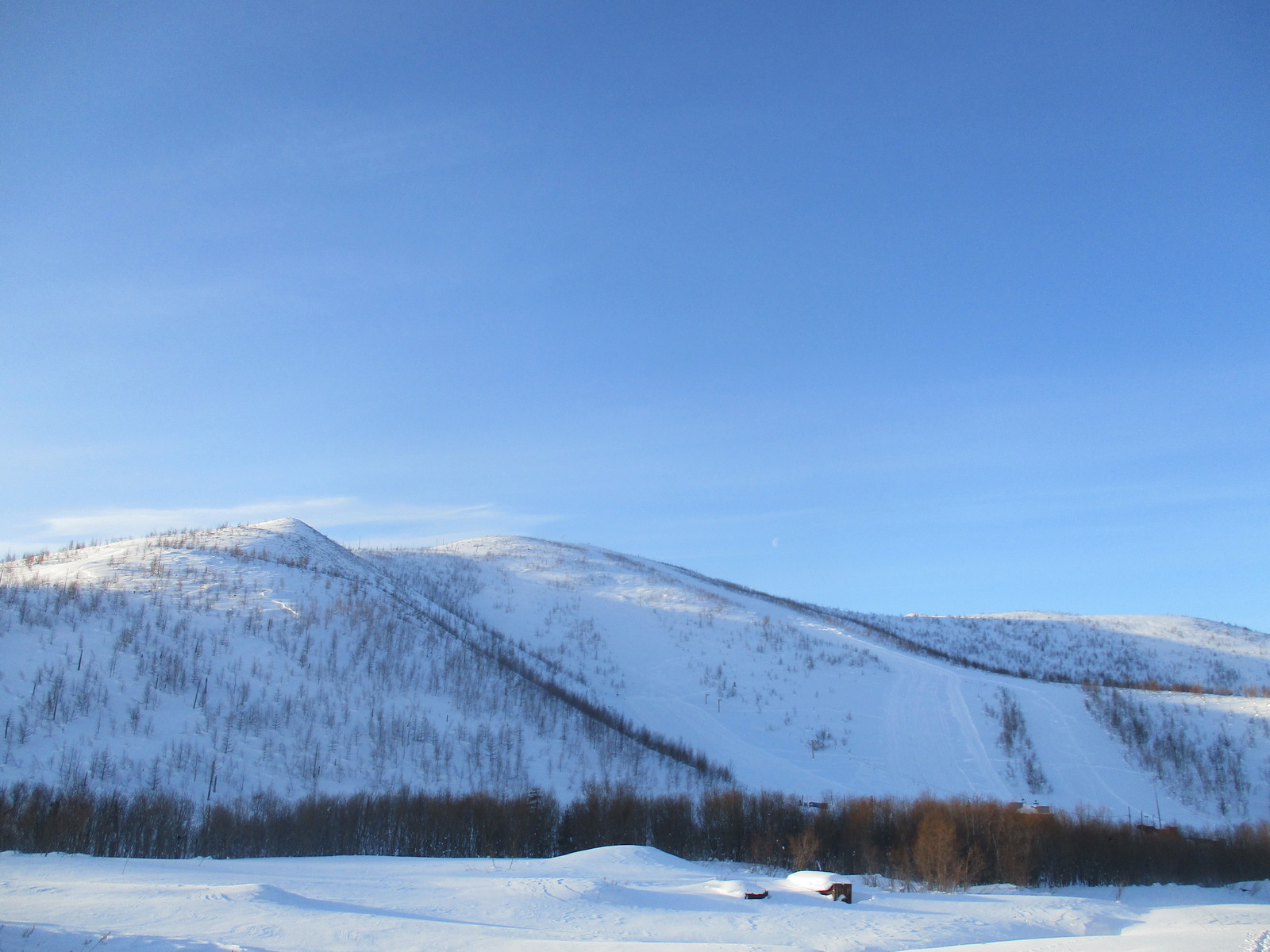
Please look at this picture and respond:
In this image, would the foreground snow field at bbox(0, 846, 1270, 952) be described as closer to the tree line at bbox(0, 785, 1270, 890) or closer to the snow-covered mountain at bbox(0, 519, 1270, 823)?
the tree line at bbox(0, 785, 1270, 890)

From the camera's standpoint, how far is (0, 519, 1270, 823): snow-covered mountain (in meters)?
18.6

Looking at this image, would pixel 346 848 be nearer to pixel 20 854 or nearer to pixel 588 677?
pixel 20 854

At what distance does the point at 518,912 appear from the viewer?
935 cm

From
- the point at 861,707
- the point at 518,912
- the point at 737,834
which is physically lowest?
the point at 737,834

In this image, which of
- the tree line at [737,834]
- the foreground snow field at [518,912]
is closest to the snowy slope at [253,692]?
the tree line at [737,834]

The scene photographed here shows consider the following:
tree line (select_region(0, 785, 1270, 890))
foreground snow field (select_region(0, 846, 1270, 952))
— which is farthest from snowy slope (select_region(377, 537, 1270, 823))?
foreground snow field (select_region(0, 846, 1270, 952))

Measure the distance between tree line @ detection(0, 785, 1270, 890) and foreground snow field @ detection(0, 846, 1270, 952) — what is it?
4.84ft

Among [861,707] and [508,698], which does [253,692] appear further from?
[861,707]

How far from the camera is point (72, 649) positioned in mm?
19562

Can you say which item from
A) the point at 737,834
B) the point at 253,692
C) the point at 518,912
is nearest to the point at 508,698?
the point at 253,692

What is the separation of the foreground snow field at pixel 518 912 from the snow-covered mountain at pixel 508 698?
6865 millimetres

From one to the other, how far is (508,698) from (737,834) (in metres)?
11.9

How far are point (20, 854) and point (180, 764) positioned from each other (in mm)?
5975

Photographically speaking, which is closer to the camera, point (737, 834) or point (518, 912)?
point (518, 912)
